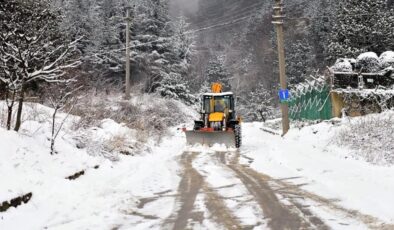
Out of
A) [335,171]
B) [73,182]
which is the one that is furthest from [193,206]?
[335,171]

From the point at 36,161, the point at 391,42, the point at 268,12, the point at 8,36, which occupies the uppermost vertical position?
the point at 268,12

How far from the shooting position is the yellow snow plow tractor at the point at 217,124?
20141 mm

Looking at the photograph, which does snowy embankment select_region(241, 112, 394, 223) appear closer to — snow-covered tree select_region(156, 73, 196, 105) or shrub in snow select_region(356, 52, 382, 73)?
shrub in snow select_region(356, 52, 382, 73)

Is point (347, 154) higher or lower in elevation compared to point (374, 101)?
lower

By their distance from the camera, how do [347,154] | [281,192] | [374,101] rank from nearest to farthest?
[281,192] < [347,154] < [374,101]

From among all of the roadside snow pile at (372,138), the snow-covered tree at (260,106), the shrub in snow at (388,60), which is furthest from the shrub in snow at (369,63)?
the snow-covered tree at (260,106)

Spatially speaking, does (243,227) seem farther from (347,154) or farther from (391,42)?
(391,42)

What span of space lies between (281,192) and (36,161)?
16.3ft

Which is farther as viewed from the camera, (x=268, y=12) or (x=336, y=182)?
(x=268, y=12)

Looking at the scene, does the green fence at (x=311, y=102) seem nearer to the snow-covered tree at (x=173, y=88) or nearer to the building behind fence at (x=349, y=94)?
the building behind fence at (x=349, y=94)

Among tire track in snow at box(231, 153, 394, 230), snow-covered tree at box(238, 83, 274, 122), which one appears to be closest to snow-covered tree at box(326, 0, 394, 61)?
snow-covered tree at box(238, 83, 274, 122)

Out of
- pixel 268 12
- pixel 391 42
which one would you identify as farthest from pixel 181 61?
pixel 268 12

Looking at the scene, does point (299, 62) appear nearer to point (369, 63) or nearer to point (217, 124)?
point (369, 63)

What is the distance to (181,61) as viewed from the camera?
46.9 meters
